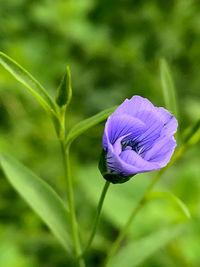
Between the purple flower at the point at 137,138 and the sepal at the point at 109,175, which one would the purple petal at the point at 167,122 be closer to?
the purple flower at the point at 137,138

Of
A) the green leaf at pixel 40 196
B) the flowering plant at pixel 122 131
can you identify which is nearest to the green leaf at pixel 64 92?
the flowering plant at pixel 122 131

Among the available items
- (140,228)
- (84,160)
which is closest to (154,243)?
(140,228)

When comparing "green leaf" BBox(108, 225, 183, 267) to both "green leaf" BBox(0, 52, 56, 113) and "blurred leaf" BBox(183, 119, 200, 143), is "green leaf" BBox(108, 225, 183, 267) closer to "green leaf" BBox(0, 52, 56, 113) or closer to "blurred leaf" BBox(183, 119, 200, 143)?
"blurred leaf" BBox(183, 119, 200, 143)

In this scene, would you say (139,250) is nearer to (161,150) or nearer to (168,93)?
(168,93)

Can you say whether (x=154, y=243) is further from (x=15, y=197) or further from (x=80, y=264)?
(x=15, y=197)

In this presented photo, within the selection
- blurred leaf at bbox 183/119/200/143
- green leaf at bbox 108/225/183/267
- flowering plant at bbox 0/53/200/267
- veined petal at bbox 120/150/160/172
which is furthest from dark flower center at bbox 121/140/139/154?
green leaf at bbox 108/225/183/267

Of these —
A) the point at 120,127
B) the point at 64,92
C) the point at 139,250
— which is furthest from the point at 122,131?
the point at 139,250
